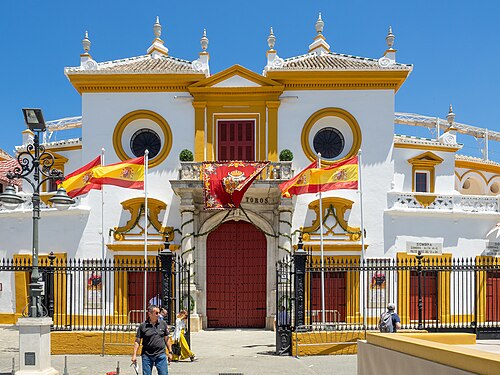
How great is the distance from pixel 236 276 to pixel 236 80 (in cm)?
802

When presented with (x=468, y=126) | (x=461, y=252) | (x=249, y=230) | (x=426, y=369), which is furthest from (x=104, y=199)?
(x=468, y=126)

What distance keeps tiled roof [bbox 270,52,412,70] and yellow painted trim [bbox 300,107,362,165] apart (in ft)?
5.85

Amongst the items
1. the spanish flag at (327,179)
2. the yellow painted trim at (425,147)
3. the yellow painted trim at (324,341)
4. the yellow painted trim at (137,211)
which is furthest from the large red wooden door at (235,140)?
the yellow painted trim at (324,341)

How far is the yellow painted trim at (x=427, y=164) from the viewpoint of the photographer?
26875 mm

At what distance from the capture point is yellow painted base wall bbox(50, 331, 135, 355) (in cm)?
1727

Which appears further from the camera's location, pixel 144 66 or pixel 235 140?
pixel 144 66

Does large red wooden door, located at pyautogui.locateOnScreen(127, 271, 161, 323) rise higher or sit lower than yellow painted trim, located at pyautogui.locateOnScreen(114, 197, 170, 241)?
lower

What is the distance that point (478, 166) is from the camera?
34.8 meters

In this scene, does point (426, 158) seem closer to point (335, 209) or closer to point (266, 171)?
point (335, 209)

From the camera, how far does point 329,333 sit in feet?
56.9

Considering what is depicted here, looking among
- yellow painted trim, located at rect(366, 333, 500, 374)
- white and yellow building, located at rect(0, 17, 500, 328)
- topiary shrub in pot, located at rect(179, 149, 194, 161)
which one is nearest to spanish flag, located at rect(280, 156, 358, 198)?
white and yellow building, located at rect(0, 17, 500, 328)

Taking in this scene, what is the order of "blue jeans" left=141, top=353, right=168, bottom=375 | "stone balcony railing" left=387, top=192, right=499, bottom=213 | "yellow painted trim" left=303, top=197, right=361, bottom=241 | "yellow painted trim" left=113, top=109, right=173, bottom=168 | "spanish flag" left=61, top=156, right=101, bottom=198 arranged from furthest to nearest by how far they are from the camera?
"yellow painted trim" left=113, top=109, right=173, bottom=168
"stone balcony railing" left=387, top=192, right=499, bottom=213
"yellow painted trim" left=303, top=197, right=361, bottom=241
"spanish flag" left=61, top=156, right=101, bottom=198
"blue jeans" left=141, top=353, right=168, bottom=375

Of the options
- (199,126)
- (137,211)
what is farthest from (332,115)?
(137,211)

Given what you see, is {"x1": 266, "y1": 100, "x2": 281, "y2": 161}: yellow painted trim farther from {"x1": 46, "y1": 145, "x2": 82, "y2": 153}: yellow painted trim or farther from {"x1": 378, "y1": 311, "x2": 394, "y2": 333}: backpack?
{"x1": 378, "y1": 311, "x2": 394, "y2": 333}: backpack
